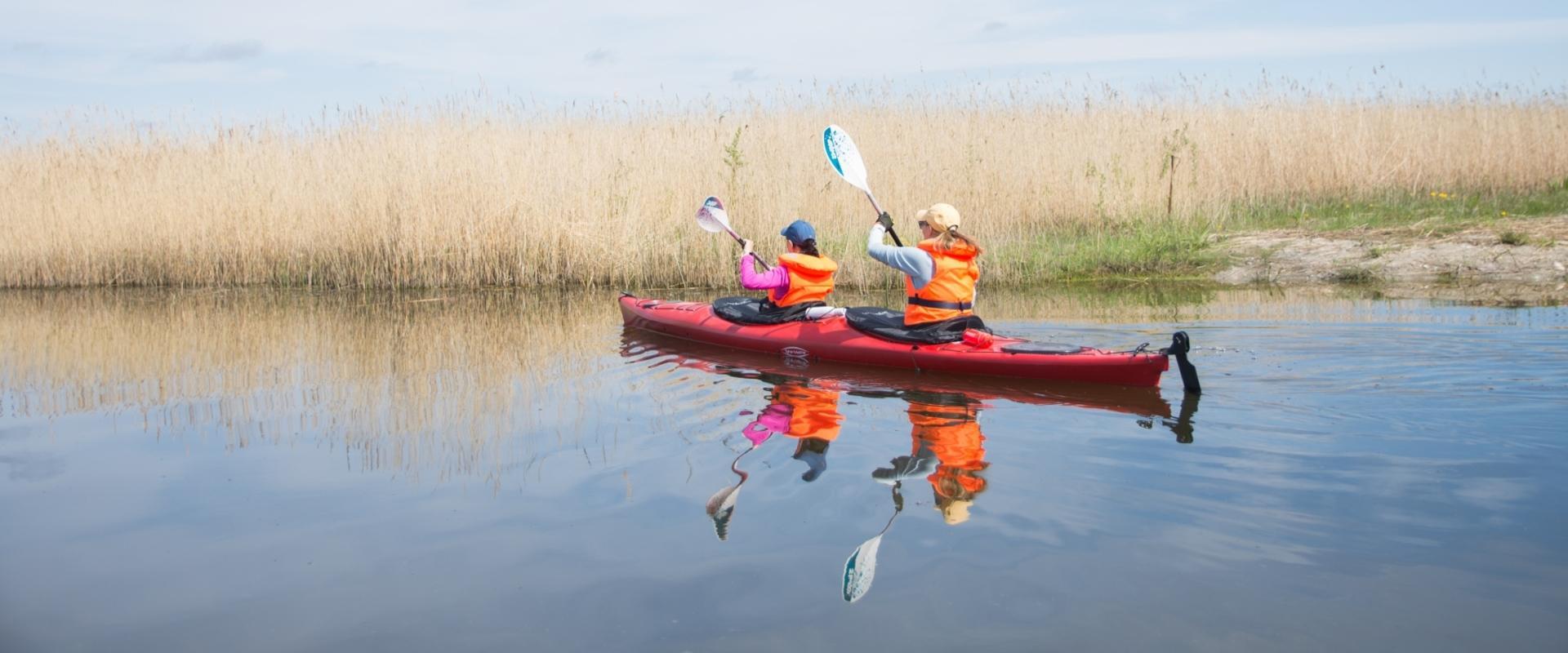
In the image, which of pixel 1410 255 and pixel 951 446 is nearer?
pixel 951 446

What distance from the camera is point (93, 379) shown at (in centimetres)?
633

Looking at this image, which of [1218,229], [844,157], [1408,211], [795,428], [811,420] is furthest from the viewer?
[1408,211]

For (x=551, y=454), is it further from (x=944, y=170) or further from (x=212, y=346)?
(x=944, y=170)

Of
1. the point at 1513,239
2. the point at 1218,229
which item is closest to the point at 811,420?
the point at 1218,229

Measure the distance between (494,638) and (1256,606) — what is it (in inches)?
68.7

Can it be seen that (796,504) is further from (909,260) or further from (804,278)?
(804,278)

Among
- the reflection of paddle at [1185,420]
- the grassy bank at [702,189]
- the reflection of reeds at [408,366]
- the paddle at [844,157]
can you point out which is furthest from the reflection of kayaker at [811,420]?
the grassy bank at [702,189]

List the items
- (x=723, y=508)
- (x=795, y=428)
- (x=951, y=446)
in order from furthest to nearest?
(x=795, y=428)
(x=951, y=446)
(x=723, y=508)

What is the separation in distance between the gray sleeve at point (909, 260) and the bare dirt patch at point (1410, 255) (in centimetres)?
472

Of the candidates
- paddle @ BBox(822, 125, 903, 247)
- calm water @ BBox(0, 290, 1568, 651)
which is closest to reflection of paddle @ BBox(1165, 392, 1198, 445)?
calm water @ BBox(0, 290, 1568, 651)

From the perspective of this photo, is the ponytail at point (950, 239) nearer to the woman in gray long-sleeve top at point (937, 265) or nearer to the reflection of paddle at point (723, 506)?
the woman in gray long-sleeve top at point (937, 265)

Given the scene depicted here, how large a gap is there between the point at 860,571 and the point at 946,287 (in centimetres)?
313

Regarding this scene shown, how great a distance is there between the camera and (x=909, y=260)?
5.87 m

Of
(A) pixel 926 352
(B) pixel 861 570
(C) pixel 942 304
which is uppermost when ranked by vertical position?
(C) pixel 942 304
